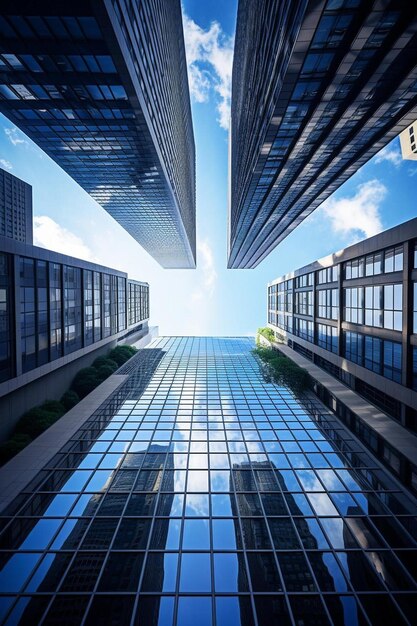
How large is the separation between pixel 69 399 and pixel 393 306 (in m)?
32.6

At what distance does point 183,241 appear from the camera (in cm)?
11731

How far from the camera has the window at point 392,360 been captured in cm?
2269

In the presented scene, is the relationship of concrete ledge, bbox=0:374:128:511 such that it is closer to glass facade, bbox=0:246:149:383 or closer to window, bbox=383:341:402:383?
glass facade, bbox=0:246:149:383

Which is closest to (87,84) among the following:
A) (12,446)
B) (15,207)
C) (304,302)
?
(12,446)

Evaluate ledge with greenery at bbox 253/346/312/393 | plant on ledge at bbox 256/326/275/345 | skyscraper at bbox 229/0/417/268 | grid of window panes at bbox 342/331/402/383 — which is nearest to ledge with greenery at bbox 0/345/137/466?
ledge with greenery at bbox 253/346/312/393

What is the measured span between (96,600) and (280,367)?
32830 mm

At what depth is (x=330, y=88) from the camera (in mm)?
28719

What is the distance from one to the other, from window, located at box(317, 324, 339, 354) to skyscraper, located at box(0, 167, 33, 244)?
146301 millimetres

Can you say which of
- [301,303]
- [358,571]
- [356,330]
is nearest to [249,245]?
[301,303]

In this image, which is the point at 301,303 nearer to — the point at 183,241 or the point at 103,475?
the point at 103,475

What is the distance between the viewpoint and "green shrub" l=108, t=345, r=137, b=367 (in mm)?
47656

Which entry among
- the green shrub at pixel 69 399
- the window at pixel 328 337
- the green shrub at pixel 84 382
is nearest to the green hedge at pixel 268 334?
the window at pixel 328 337

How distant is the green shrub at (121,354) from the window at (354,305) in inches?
1314

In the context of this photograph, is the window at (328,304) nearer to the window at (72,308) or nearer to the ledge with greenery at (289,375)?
the ledge with greenery at (289,375)
